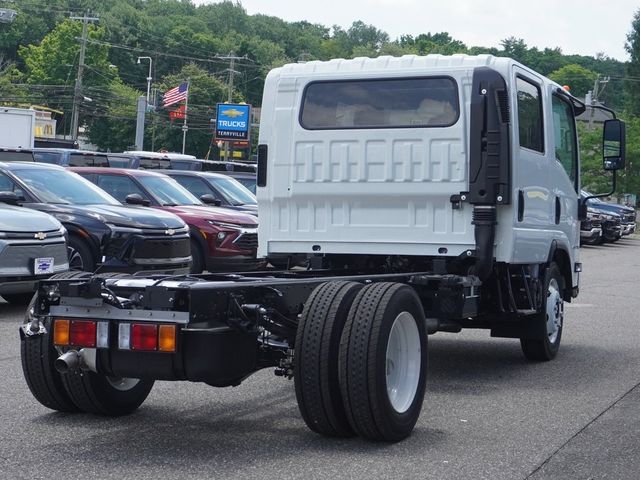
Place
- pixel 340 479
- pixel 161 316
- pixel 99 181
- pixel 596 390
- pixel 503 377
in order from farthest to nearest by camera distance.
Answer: pixel 99 181 → pixel 503 377 → pixel 596 390 → pixel 161 316 → pixel 340 479

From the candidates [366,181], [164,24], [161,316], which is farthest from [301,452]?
[164,24]

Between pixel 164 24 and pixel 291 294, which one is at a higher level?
pixel 164 24

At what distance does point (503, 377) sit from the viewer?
930cm

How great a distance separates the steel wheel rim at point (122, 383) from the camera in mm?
7048

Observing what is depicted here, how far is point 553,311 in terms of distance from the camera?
10.0m

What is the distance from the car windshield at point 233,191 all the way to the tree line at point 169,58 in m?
64.2

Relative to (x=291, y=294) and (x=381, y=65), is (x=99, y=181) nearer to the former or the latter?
(x=381, y=65)

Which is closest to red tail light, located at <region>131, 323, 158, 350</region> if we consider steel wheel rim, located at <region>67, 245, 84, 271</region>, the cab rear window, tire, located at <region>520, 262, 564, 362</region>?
the cab rear window

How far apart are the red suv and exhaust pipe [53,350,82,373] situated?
992 centimetres

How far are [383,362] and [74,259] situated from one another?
8.12 meters

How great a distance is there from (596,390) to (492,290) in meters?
1.22

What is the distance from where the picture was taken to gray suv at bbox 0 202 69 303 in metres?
11.9

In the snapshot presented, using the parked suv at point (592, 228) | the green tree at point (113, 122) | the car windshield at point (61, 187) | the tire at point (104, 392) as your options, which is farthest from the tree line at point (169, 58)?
the tire at point (104, 392)

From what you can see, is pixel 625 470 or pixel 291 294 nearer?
pixel 625 470
